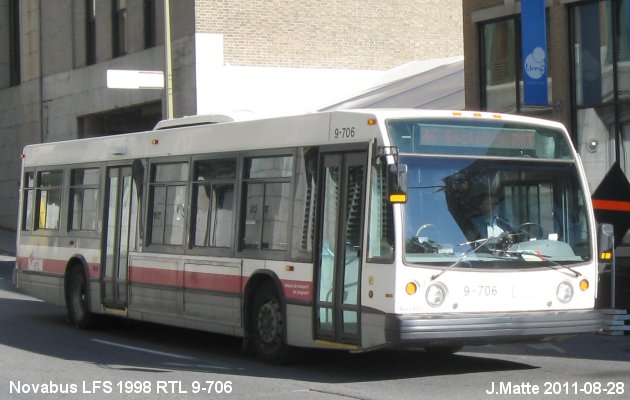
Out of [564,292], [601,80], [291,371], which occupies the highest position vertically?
[601,80]

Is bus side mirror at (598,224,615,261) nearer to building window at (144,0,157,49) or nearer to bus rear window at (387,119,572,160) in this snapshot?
bus rear window at (387,119,572,160)

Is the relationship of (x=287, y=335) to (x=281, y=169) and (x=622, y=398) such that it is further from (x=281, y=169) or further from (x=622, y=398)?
(x=622, y=398)

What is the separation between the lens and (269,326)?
12.6 metres

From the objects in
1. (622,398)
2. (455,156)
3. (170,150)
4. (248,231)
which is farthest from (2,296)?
(622,398)

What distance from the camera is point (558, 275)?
11375mm

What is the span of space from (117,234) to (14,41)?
29.7 meters

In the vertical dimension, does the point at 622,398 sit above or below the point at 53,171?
below

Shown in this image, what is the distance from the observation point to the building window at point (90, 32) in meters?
37.1

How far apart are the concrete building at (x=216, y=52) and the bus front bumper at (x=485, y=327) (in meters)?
21.1

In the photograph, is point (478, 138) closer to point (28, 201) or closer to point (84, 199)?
point (84, 199)

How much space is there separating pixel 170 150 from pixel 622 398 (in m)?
7.18

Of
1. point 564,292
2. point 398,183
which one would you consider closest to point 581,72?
point 564,292

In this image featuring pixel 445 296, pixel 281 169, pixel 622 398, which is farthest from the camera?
pixel 281 169

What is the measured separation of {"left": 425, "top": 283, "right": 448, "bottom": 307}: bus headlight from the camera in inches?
424
